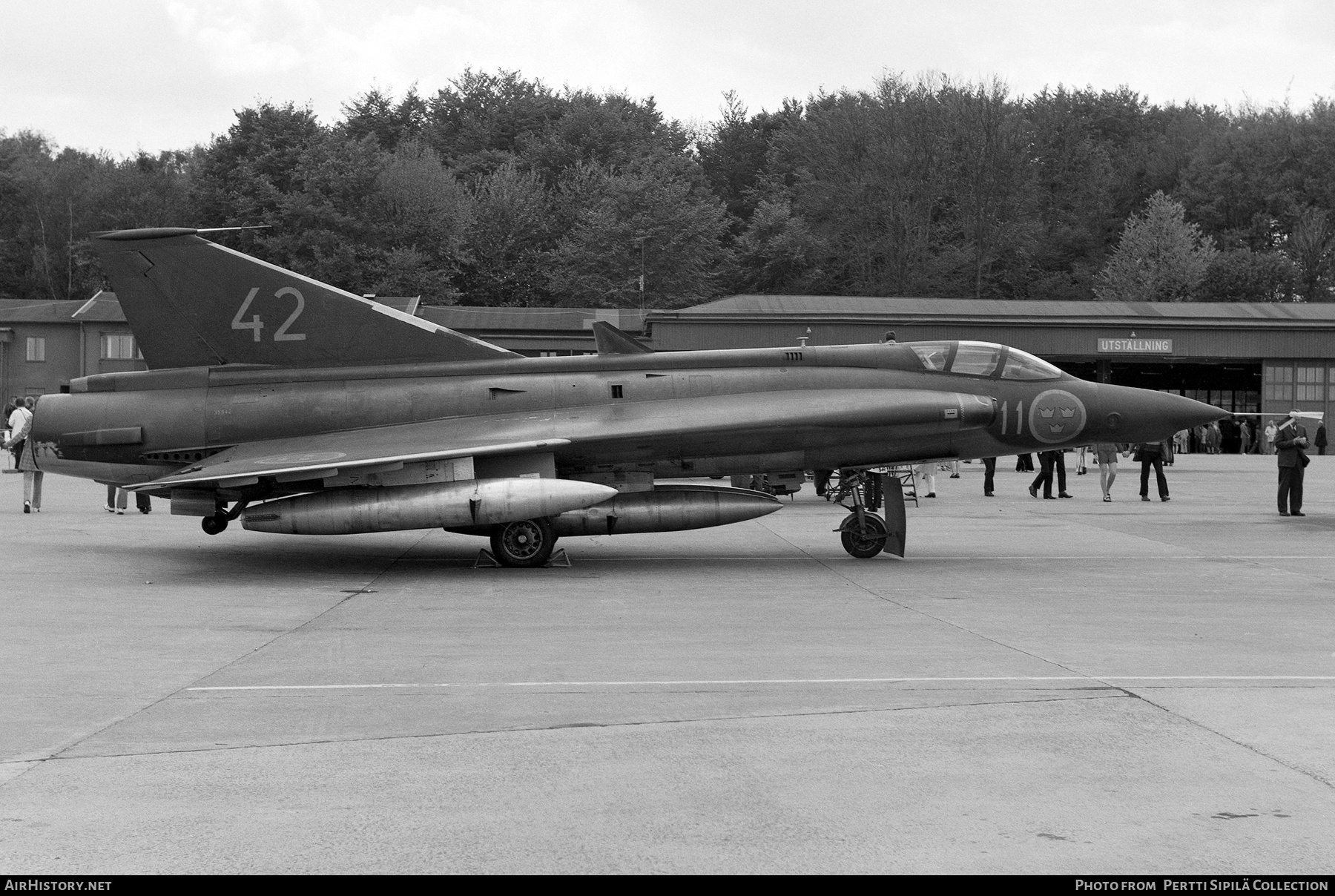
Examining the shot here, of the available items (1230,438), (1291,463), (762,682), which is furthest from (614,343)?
(1230,438)

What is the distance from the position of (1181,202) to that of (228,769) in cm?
7602

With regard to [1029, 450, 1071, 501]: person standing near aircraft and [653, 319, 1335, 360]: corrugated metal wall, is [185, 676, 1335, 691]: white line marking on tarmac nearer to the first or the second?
[1029, 450, 1071, 501]: person standing near aircraft

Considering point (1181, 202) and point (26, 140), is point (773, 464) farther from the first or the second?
point (26, 140)

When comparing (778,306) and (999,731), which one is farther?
(778,306)

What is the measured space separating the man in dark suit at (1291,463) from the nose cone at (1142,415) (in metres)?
6.61

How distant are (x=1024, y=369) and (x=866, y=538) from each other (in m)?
2.81

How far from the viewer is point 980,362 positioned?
49.5 ft

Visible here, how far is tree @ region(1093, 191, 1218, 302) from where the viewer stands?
64.5 metres

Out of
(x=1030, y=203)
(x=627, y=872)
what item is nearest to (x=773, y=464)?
(x=627, y=872)

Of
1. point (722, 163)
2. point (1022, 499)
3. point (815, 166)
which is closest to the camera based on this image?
point (1022, 499)

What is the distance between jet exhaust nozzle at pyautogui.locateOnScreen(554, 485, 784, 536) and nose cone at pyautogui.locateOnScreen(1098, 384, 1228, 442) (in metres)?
4.21

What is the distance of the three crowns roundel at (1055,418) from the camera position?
1488 centimetres

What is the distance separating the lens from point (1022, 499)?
25.2m

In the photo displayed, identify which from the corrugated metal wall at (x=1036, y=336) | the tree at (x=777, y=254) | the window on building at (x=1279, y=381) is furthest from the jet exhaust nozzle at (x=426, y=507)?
the tree at (x=777, y=254)
